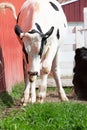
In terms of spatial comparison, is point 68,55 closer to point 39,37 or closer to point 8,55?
point 8,55

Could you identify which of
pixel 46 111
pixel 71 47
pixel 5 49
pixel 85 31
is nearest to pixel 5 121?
pixel 46 111

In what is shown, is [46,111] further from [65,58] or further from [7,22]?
[65,58]

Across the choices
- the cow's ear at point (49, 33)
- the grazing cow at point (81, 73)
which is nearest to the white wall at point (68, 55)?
the grazing cow at point (81, 73)

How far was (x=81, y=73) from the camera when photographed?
36.2ft

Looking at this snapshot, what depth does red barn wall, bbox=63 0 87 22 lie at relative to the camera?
21281 mm

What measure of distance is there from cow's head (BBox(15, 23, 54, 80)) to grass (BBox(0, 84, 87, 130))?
76 centimetres

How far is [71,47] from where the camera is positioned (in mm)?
17750

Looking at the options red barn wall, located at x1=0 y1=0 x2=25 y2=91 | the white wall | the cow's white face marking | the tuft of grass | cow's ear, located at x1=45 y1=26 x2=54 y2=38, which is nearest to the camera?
the tuft of grass

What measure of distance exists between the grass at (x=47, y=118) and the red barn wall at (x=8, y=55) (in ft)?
8.16

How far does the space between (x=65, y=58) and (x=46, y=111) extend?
10201 millimetres

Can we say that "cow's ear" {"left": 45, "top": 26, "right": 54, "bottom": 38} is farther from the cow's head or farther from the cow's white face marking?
the cow's white face marking

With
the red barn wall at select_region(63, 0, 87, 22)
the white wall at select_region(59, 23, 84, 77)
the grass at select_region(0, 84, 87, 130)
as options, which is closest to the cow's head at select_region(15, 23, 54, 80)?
the grass at select_region(0, 84, 87, 130)

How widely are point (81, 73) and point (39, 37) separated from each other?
8.27 ft

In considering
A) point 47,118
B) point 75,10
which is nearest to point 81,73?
point 47,118
